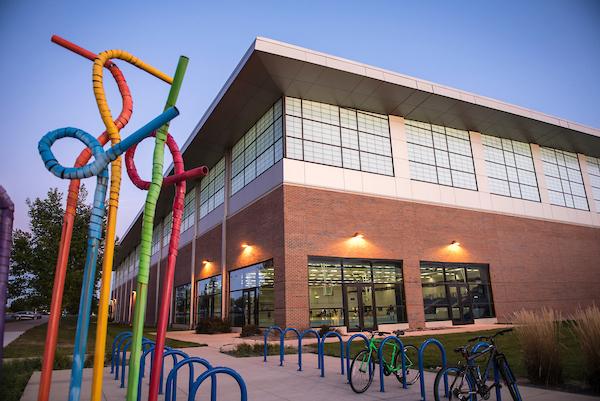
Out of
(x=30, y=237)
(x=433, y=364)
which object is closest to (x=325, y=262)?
(x=433, y=364)

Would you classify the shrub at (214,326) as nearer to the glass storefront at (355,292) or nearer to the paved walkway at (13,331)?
the glass storefront at (355,292)

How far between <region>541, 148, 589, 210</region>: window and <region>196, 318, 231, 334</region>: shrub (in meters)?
25.6

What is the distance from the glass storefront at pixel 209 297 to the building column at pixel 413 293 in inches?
487

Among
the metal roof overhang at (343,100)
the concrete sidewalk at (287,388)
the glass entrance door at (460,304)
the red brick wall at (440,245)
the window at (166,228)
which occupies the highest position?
the metal roof overhang at (343,100)

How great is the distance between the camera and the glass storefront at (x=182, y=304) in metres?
32.2

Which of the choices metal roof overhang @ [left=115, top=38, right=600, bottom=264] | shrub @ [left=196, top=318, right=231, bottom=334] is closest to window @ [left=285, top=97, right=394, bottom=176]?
metal roof overhang @ [left=115, top=38, right=600, bottom=264]

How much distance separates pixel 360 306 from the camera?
1991cm

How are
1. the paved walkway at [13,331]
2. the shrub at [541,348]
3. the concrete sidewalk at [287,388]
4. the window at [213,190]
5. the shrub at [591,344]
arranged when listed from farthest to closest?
the window at [213,190]
the paved walkway at [13,331]
the shrub at [541,348]
the concrete sidewalk at [287,388]
the shrub at [591,344]

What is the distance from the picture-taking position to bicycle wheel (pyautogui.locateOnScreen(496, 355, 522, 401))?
5.10 metres

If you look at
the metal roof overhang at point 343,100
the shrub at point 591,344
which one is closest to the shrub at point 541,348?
the shrub at point 591,344

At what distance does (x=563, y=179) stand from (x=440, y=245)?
15.5m

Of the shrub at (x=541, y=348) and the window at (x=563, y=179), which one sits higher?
the window at (x=563, y=179)

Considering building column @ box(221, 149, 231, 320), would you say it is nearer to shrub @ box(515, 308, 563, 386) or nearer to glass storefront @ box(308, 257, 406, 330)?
glass storefront @ box(308, 257, 406, 330)

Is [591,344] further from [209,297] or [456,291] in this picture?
[209,297]
